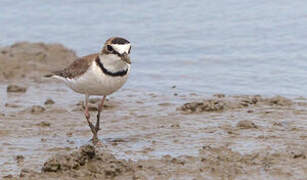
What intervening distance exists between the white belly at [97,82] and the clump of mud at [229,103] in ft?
6.14

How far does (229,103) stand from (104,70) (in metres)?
2.66

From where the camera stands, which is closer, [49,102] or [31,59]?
A: [49,102]

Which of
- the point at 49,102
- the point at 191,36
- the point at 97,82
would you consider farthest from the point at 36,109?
the point at 191,36

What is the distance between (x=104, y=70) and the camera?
28.4ft

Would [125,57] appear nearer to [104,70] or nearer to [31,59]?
[104,70]

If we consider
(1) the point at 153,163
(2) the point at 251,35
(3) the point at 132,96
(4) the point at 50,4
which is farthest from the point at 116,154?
(4) the point at 50,4

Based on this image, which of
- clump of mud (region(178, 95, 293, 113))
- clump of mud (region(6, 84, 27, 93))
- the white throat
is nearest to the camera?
the white throat

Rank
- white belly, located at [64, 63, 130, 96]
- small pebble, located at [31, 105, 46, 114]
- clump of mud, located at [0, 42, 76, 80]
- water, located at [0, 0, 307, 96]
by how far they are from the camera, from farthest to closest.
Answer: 1. clump of mud, located at [0, 42, 76, 80]
2. water, located at [0, 0, 307, 96]
3. small pebble, located at [31, 105, 46, 114]
4. white belly, located at [64, 63, 130, 96]

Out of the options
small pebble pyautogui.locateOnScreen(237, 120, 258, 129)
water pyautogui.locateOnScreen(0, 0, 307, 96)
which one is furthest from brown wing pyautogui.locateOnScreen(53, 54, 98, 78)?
water pyautogui.locateOnScreen(0, 0, 307, 96)

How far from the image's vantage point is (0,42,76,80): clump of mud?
14.0m

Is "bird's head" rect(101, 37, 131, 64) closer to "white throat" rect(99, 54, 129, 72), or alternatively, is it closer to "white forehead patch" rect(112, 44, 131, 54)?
"white forehead patch" rect(112, 44, 131, 54)

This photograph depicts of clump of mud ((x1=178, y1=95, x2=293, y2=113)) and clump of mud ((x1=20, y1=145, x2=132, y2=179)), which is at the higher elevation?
clump of mud ((x1=178, y1=95, x2=293, y2=113))

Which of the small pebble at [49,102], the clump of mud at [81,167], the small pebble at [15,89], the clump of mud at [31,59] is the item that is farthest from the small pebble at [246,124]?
the clump of mud at [31,59]

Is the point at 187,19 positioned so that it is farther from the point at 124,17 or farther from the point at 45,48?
the point at 45,48
